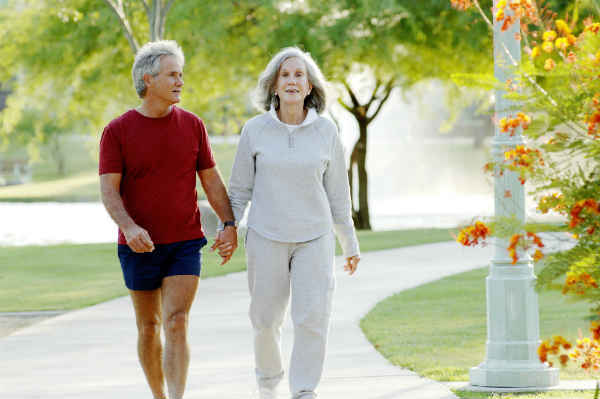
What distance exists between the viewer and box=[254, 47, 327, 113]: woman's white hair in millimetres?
5855

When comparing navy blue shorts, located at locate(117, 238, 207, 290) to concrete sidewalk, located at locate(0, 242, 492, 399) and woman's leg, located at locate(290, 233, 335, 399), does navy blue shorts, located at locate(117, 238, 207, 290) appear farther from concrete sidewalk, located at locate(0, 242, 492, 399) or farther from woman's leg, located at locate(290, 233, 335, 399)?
concrete sidewalk, located at locate(0, 242, 492, 399)

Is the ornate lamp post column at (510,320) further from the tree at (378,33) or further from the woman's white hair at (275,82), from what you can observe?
the tree at (378,33)

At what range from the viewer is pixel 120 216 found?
17.8 feet

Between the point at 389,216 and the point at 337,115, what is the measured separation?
8055 millimetres

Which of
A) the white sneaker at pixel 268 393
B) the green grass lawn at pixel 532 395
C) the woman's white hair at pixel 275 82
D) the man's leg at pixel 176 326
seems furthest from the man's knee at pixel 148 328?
the green grass lawn at pixel 532 395

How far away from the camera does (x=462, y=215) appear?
34.5 m

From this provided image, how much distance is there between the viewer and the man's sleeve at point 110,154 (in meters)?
5.49

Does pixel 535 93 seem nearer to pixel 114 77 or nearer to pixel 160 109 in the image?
pixel 160 109

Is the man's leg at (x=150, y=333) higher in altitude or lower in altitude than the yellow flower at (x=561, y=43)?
lower

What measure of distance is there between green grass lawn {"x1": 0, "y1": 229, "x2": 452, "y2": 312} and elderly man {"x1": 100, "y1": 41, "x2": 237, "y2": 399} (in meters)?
6.27

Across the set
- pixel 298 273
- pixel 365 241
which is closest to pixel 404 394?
pixel 298 273

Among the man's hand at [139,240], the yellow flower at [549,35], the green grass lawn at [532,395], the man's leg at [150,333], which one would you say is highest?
the yellow flower at [549,35]

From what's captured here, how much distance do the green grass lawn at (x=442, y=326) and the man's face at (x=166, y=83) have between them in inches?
105

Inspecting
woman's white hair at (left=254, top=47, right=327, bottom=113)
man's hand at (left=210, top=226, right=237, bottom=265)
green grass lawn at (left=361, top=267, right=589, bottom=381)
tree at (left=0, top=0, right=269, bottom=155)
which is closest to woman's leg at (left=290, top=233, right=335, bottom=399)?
man's hand at (left=210, top=226, right=237, bottom=265)
